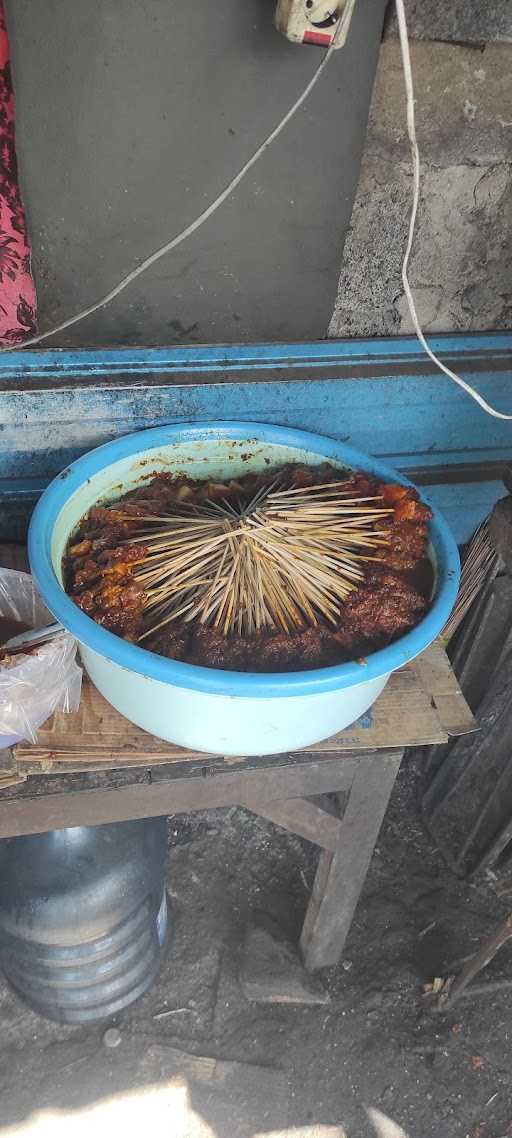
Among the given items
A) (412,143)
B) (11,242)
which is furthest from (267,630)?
(11,242)

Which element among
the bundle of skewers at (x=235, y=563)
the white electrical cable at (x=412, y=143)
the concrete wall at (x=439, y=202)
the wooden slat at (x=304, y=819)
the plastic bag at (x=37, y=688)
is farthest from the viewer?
the wooden slat at (x=304, y=819)

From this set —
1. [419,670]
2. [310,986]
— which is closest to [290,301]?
[419,670]

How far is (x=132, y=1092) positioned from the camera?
2.12 metres

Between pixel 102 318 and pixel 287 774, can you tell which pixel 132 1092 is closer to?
pixel 287 774

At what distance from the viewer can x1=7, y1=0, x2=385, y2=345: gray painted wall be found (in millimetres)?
1565

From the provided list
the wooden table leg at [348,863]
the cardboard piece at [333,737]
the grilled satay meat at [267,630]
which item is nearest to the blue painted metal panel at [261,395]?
the grilled satay meat at [267,630]

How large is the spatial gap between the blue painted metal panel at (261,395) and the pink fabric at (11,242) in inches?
2.8

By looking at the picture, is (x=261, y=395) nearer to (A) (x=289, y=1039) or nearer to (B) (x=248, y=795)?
(B) (x=248, y=795)

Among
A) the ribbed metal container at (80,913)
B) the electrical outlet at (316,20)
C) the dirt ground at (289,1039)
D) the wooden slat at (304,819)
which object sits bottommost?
the dirt ground at (289,1039)

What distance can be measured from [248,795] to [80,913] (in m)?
0.59

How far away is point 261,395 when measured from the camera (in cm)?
208

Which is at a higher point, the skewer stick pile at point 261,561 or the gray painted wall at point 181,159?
the gray painted wall at point 181,159

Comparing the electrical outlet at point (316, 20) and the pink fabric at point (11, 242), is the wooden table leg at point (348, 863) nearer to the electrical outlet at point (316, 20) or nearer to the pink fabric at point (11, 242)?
the pink fabric at point (11, 242)

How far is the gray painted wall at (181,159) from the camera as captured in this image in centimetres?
157
